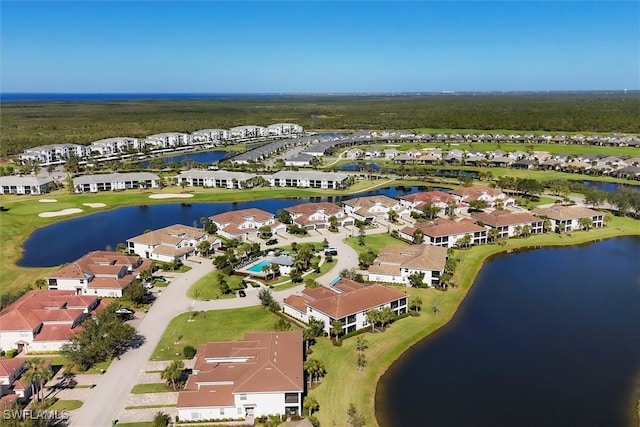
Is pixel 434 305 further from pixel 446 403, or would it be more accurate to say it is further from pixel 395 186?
pixel 395 186

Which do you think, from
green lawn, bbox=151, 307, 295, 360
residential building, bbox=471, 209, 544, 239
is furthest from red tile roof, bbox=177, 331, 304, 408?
residential building, bbox=471, 209, 544, 239

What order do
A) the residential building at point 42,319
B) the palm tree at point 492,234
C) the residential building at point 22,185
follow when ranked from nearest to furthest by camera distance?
the residential building at point 42,319, the palm tree at point 492,234, the residential building at point 22,185

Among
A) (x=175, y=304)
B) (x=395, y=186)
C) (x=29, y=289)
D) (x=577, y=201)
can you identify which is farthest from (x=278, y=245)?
(x=577, y=201)

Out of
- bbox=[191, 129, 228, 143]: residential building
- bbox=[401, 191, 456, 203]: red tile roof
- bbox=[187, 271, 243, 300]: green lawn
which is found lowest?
bbox=[187, 271, 243, 300]: green lawn

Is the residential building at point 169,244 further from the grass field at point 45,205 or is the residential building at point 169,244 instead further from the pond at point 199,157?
the pond at point 199,157

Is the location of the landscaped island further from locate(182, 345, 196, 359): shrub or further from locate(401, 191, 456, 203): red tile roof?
locate(401, 191, 456, 203): red tile roof

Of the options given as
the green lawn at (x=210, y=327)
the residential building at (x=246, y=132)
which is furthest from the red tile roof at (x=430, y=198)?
the residential building at (x=246, y=132)
